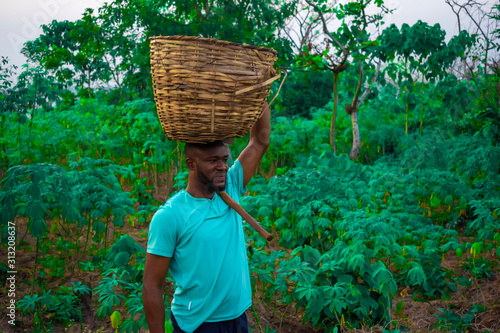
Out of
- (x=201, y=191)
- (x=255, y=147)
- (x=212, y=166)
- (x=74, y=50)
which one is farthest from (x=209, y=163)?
(x=74, y=50)

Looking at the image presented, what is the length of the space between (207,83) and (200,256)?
24.8 inches

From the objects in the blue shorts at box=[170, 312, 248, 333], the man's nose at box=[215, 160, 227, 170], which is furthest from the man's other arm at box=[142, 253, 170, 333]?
the man's nose at box=[215, 160, 227, 170]

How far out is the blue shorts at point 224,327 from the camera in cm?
178

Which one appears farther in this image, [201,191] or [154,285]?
[201,191]

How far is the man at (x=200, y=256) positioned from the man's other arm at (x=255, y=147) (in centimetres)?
20

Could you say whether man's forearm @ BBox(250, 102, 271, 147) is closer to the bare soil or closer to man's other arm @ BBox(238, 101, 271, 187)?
man's other arm @ BBox(238, 101, 271, 187)

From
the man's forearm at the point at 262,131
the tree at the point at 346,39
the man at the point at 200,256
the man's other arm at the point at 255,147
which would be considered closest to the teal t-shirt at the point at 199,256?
the man at the point at 200,256

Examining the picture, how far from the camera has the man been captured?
1.72 m

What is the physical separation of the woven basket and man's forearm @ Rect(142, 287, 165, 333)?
585 mm

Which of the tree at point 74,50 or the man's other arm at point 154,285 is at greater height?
the tree at point 74,50

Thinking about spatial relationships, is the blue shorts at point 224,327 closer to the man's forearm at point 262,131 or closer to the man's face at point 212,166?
the man's face at point 212,166

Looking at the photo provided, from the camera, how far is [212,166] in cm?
181

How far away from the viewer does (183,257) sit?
1.74 m

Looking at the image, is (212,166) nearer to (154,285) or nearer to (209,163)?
(209,163)
